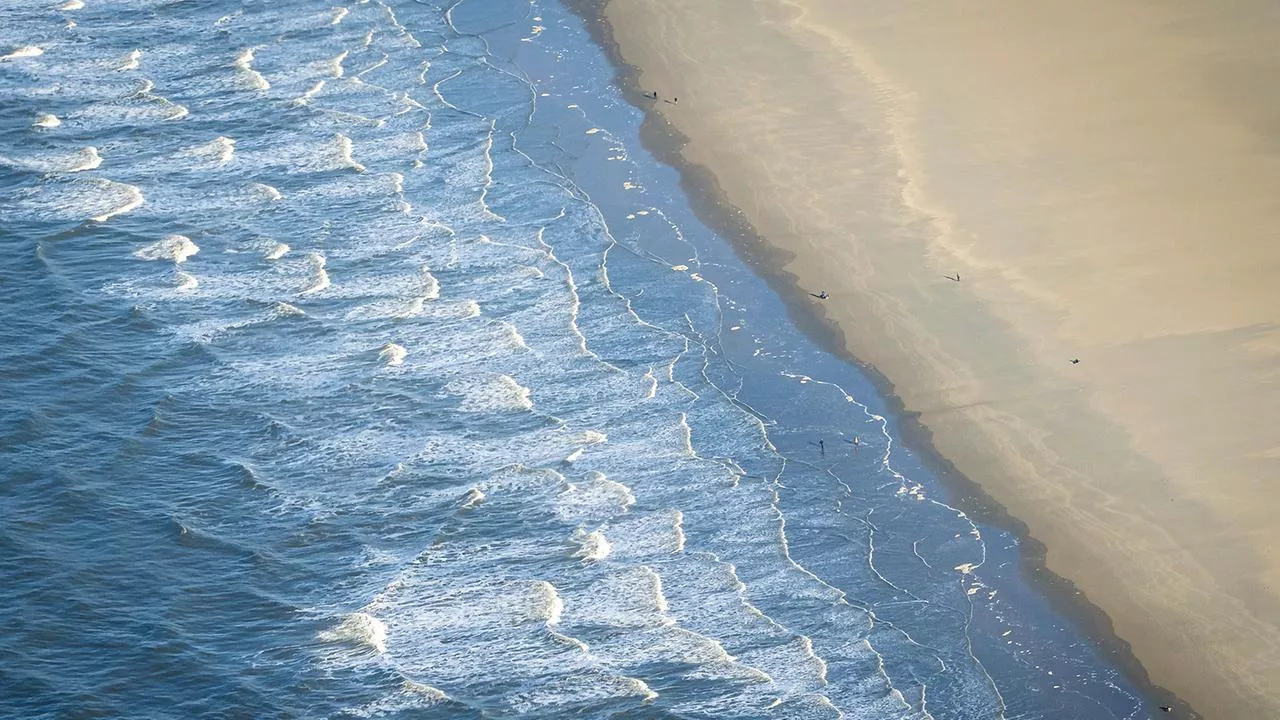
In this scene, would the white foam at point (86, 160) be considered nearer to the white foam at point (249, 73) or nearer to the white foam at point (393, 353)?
the white foam at point (249, 73)

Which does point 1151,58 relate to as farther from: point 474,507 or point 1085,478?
point 474,507

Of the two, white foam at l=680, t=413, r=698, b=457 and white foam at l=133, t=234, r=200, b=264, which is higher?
white foam at l=133, t=234, r=200, b=264

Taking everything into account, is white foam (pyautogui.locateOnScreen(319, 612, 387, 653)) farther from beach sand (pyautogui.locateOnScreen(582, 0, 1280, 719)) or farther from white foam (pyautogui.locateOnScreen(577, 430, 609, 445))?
beach sand (pyautogui.locateOnScreen(582, 0, 1280, 719))

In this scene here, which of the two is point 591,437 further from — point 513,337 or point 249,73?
point 249,73

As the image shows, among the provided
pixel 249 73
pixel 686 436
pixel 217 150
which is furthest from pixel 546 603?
pixel 249 73

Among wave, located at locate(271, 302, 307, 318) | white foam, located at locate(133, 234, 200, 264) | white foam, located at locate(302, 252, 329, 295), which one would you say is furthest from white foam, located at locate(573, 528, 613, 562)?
white foam, located at locate(133, 234, 200, 264)

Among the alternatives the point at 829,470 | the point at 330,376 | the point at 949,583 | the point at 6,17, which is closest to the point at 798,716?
the point at 949,583

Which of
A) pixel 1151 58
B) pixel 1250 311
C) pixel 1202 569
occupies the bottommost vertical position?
pixel 1202 569
